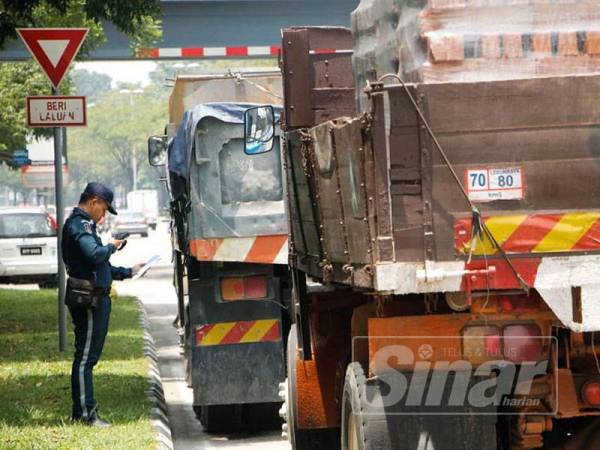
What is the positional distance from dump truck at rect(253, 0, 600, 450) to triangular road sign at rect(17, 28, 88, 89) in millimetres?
8283

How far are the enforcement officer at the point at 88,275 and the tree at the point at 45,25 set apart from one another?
398cm

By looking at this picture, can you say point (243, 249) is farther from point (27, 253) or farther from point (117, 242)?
point (27, 253)

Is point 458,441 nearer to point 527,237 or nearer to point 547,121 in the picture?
point 527,237

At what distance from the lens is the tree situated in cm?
1606

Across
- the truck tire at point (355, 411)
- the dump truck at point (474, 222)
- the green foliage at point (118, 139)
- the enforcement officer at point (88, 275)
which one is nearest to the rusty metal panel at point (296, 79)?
the dump truck at point (474, 222)

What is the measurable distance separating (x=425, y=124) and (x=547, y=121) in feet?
1.71

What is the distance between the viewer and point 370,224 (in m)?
6.52

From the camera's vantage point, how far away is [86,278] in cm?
1161

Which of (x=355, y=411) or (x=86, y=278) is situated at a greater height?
(x=86, y=278)

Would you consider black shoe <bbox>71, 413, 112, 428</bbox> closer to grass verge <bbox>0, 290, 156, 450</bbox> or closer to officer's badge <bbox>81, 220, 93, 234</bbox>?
grass verge <bbox>0, 290, 156, 450</bbox>

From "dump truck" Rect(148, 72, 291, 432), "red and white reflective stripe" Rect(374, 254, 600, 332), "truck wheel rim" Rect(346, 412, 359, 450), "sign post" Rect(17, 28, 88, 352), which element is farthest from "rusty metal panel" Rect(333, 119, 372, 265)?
"sign post" Rect(17, 28, 88, 352)

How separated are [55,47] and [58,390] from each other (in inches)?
140

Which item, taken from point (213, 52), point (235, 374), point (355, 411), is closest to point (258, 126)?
point (235, 374)
